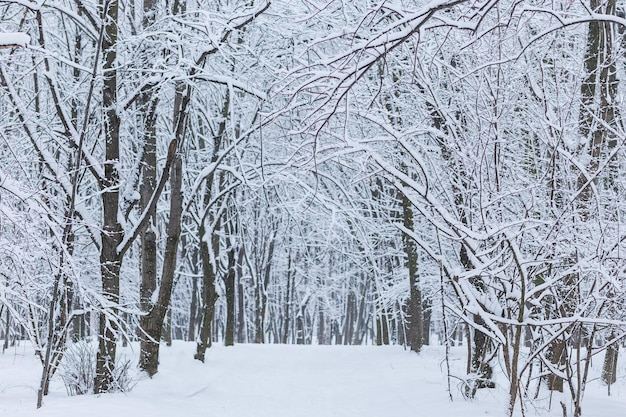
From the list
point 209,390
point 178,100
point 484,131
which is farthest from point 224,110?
point 484,131

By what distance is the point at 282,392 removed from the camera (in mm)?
10773

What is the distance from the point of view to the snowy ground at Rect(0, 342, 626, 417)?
6.95m

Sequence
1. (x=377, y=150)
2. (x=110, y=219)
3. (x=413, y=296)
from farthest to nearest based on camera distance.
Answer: (x=413, y=296) < (x=377, y=150) < (x=110, y=219)

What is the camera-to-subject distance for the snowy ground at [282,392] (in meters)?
6.95

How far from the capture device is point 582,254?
627 cm

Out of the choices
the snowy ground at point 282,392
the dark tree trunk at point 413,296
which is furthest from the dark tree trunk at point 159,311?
the dark tree trunk at point 413,296

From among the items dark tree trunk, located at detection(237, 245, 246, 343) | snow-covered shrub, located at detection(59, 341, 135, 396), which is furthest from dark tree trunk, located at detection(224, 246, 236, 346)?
snow-covered shrub, located at detection(59, 341, 135, 396)

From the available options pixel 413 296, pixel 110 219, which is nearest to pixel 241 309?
pixel 413 296

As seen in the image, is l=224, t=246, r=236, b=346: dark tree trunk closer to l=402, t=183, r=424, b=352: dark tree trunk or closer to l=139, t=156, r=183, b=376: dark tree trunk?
l=402, t=183, r=424, b=352: dark tree trunk

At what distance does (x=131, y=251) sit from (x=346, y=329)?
18815 millimetres

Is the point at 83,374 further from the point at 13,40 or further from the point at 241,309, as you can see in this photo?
the point at 241,309

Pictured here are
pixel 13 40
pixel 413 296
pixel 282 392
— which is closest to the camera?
pixel 13 40

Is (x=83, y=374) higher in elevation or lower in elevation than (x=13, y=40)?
lower

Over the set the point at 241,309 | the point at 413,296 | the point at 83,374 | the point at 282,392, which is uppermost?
the point at 413,296
